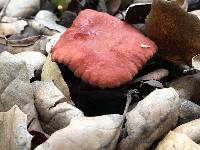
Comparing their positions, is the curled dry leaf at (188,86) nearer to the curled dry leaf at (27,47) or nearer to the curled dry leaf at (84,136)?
the curled dry leaf at (84,136)

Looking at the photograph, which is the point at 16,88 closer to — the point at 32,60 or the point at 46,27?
the point at 32,60

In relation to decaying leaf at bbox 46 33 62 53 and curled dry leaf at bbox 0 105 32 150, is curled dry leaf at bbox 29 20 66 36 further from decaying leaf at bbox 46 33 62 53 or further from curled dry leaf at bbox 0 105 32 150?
curled dry leaf at bbox 0 105 32 150

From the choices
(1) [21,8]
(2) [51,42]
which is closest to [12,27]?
(1) [21,8]

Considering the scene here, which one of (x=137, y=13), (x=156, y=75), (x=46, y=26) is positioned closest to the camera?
(x=156, y=75)

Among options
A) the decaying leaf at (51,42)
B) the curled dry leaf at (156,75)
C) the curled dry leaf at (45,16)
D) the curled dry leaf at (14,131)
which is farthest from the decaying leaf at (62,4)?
the curled dry leaf at (14,131)

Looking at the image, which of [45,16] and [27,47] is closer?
[27,47]

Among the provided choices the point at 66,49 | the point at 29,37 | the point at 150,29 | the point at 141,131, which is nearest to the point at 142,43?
the point at 150,29
